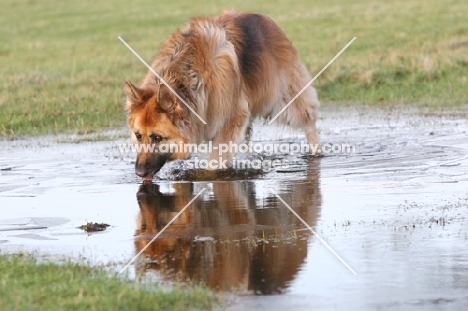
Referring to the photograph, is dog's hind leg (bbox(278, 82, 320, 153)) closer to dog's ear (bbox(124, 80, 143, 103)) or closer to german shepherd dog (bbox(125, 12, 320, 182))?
german shepherd dog (bbox(125, 12, 320, 182))

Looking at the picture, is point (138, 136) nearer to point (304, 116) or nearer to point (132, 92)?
point (132, 92)

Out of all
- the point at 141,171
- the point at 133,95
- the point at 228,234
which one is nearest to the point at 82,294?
the point at 228,234

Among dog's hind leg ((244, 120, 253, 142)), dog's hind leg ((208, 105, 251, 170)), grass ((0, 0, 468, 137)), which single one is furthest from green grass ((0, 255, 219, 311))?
grass ((0, 0, 468, 137))

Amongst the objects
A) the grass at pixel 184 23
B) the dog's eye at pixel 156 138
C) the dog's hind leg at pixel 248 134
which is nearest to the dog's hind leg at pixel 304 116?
the dog's hind leg at pixel 248 134

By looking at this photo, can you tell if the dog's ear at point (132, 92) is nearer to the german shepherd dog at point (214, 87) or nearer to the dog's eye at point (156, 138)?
the german shepherd dog at point (214, 87)

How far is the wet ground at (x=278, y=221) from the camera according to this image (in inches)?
210

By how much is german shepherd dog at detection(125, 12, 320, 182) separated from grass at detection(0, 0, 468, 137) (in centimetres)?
377

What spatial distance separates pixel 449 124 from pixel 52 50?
1464cm

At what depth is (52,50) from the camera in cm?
2405

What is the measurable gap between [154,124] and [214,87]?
33.7 inches

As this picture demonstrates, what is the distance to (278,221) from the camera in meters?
7.07

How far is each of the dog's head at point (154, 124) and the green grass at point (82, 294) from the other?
305 cm

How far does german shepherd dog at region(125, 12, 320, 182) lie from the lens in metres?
8.57

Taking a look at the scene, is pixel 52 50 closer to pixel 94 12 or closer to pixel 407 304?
pixel 94 12
